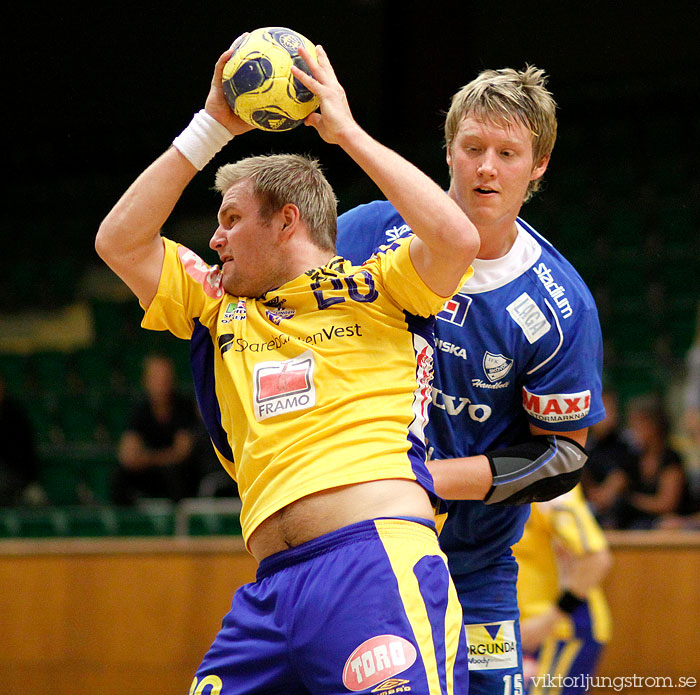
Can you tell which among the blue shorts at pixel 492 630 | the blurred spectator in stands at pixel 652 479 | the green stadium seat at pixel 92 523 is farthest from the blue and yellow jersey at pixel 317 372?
the green stadium seat at pixel 92 523

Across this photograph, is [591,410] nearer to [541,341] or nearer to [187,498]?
[541,341]

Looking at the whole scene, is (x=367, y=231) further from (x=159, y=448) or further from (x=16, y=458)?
(x=16, y=458)

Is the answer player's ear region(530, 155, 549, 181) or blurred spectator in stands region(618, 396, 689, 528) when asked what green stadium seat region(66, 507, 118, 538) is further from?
player's ear region(530, 155, 549, 181)

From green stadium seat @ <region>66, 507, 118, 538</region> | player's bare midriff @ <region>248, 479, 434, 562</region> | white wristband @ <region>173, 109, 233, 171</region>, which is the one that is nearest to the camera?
player's bare midriff @ <region>248, 479, 434, 562</region>

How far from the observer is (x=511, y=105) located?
303cm

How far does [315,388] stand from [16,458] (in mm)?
6362

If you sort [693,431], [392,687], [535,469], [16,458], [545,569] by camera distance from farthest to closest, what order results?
[16,458], [693,431], [545,569], [535,469], [392,687]

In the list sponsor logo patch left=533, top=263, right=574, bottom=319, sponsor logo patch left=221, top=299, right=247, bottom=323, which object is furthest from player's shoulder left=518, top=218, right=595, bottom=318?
sponsor logo patch left=221, top=299, right=247, bottom=323

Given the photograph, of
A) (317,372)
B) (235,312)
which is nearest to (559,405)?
(317,372)

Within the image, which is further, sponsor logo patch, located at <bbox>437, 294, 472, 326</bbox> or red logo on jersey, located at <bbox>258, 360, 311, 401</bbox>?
sponsor logo patch, located at <bbox>437, 294, 472, 326</bbox>

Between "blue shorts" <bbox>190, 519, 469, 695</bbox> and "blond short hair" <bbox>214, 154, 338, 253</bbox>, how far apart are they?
0.82m

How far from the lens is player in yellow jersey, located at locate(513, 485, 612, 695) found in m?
4.93

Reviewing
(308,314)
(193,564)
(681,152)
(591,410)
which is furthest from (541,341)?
(681,152)

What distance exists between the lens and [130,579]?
20.4 feet
